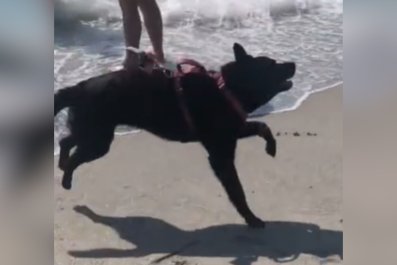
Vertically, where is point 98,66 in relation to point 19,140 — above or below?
above

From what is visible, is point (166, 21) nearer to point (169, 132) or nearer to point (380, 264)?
point (169, 132)

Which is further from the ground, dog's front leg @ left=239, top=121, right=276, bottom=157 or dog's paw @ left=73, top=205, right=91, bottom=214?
dog's front leg @ left=239, top=121, right=276, bottom=157

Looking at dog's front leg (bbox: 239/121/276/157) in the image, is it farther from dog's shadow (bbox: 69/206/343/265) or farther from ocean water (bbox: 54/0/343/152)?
dog's shadow (bbox: 69/206/343/265)

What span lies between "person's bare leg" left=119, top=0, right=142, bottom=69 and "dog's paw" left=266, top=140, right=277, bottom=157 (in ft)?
2.35

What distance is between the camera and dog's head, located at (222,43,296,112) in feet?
14.4

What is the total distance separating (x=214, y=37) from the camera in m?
4.38

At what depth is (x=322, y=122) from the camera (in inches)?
170

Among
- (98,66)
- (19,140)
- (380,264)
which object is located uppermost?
(98,66)

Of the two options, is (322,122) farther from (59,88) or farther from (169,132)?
(59,88)

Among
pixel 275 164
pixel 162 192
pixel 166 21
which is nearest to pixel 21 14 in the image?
pixel 166 21

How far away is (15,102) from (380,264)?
1.80m

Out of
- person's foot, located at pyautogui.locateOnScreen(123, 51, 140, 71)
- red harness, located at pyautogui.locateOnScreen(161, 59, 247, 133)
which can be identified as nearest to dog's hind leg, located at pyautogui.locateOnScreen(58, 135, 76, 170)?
person's foot, located at pyautogui.locateOnScreen(123, 51, 140, 71)

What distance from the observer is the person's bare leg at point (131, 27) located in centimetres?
438

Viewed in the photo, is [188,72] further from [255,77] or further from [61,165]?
[61,165]
